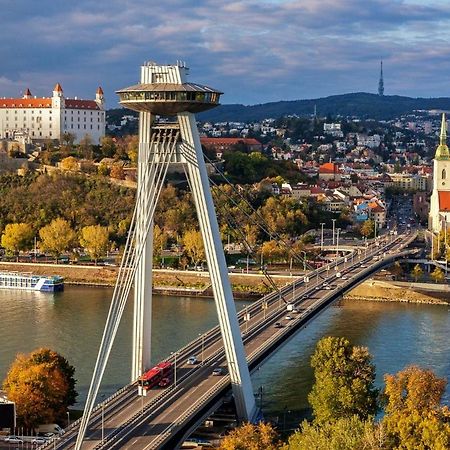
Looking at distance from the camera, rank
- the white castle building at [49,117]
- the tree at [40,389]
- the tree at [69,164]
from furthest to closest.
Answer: the white castle building at [49,117]
the tree at [69,164]
the tree at [40,389]

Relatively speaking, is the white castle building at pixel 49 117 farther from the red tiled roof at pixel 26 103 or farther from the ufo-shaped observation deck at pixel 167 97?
the ufo-shaped observation deck at pixel 167 97

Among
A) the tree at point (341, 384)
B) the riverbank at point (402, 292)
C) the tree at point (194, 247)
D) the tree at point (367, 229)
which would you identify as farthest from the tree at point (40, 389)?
the tree at point (367, 229)

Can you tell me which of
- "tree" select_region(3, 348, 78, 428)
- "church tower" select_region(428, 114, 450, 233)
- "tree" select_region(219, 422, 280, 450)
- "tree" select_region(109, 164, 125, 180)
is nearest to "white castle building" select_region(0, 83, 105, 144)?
"tree" select_region(109, 164, 125, 180)

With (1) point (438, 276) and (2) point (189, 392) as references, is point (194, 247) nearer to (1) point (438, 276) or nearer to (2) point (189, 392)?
(1) point (438, 276)

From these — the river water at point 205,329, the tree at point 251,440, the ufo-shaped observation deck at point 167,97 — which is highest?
the ufo-shaped observation deck at point 167,97

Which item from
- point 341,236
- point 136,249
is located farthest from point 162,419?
point 341,236
